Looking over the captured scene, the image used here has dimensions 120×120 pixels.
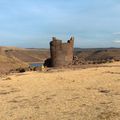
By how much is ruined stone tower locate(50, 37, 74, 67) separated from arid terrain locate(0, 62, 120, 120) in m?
15.4

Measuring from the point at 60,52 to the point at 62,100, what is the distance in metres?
22.6

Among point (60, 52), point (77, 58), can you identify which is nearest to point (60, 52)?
point (60, 52)

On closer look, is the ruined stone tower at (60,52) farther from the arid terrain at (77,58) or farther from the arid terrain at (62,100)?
the arid terrain at (62,100)

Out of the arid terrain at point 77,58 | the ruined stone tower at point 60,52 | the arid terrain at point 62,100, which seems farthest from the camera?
the arid terrain at point 77,58

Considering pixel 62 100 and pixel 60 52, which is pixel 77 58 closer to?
pixel 60 52

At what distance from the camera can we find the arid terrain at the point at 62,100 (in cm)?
1338

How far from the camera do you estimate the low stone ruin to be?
3866cm

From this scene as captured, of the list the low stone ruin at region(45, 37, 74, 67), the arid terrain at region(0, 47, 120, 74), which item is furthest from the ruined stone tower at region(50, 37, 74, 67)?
the arid terrain at region(0, 47, 120, 74)

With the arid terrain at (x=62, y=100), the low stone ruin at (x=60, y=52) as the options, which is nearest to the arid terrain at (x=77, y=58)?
the low stone ruin at (x=60, y=52)

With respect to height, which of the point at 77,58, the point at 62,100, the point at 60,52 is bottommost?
the point at 62,100

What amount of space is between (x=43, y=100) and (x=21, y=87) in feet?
17.5

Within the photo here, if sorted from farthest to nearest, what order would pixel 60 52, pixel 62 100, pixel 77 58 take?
pixel 77 58 → pixel 60 52 → pixel 62 100

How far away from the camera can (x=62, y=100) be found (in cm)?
1631

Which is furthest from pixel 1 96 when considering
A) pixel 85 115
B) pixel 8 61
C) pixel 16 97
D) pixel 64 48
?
pixel 8 61
